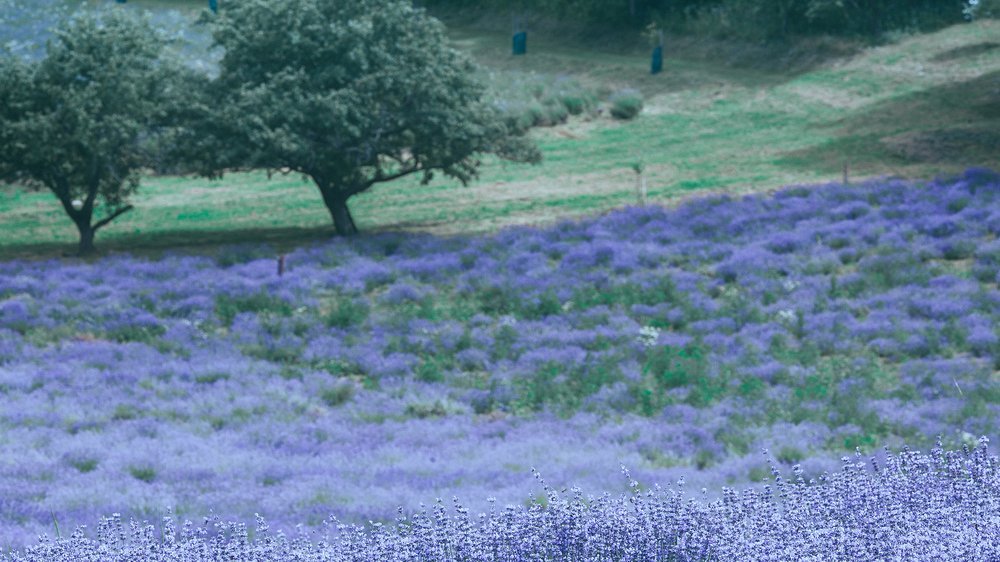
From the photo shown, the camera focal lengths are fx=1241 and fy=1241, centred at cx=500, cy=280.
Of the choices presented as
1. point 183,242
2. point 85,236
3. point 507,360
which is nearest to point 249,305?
point 507,360

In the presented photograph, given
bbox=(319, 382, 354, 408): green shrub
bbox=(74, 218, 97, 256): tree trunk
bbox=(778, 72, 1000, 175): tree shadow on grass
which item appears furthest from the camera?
bbox=(778, 72, 1000, 175): tree shadow on grass

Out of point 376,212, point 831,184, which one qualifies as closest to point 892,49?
point 831,184

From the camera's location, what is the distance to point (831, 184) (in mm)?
30844

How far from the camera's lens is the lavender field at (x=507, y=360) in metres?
12.8

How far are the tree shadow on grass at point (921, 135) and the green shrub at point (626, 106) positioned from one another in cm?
979

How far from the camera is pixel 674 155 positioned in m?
41.8

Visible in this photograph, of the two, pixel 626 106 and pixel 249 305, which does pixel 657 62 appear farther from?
pixel 249 305

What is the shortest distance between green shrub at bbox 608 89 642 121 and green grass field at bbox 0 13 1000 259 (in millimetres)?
457

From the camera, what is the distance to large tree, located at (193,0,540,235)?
28.5m

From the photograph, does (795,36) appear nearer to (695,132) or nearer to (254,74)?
(695,132)

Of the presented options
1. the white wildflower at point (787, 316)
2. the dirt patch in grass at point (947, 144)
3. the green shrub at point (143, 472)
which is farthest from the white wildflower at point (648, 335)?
the dirt patch in grass at point (947, 144)

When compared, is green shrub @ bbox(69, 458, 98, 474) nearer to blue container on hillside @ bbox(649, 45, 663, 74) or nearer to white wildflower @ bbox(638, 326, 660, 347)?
white wildflower @ bbox(638, 326, 660, 347)

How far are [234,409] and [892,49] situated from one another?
136 ft

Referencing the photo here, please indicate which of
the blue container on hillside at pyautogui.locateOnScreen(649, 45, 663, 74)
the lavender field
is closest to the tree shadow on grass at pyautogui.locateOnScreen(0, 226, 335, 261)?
the lavender field
